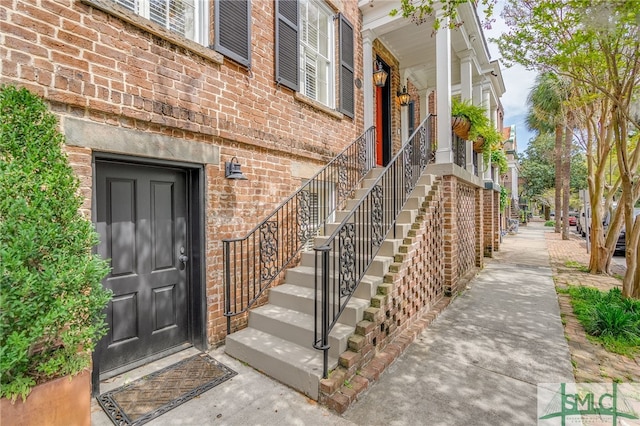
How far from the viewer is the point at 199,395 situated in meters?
2.68

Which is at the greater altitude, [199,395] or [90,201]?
[90,201]

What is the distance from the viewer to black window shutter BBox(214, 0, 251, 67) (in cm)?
357

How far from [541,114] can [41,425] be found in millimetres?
19658

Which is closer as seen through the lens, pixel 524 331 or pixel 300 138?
pixel 524 331

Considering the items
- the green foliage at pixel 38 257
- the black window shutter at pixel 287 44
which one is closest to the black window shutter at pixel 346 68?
the black window shutter at pixel 287 44

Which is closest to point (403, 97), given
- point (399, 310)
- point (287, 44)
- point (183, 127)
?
point (287, 44)

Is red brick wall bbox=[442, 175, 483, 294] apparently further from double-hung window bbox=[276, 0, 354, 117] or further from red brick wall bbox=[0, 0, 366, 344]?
double-hung window bbox=[276, 0, 354, 117]

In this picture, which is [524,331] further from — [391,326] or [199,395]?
[199,395]

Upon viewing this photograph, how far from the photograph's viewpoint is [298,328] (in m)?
3.23

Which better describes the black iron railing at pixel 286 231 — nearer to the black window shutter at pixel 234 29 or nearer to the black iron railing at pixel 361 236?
the black iron railing at pixel 361 236

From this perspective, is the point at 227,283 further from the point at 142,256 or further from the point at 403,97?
the point at 403,97

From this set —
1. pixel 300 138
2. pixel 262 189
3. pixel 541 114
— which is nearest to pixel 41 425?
pixel 262 189

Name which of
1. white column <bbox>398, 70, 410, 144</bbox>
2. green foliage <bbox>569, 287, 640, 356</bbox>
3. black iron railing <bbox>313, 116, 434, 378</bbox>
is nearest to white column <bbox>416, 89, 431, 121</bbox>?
white column <bbox>398, 70, 410, 144</bbox>

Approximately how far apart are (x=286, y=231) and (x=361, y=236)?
108cm
